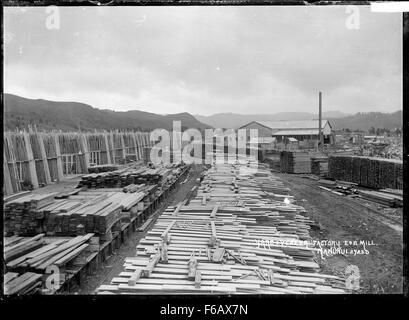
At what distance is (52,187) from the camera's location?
12367 millimetres

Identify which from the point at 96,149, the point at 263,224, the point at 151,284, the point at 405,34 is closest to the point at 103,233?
the point at 151,284

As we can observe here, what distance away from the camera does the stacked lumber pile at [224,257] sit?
435 cm

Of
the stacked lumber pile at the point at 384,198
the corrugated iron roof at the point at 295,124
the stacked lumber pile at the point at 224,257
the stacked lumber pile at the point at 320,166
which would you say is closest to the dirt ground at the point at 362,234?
the stacked lumber pile at the point at 384,198

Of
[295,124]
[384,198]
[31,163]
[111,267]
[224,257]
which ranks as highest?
[295,124]

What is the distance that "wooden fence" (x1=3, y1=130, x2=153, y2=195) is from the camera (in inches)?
422

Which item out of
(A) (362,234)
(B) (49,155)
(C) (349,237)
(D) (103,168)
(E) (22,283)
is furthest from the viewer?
(D) (103,168)

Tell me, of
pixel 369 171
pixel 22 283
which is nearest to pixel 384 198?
pixel 369 171

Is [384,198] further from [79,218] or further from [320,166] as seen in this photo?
[79,218]

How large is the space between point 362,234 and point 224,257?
18.3ft

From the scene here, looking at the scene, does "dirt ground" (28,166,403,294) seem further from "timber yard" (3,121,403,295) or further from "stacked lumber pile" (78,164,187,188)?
"stacked lumber pile" (78,164,187,188)

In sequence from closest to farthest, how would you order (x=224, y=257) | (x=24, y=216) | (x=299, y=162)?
(x=224, y=257)
(x=24, y=216)
(x=299, y=162)

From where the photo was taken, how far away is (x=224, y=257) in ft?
17.1

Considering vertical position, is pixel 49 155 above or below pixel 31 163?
above

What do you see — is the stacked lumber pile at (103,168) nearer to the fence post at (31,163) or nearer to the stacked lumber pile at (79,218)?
the fence post at (31,163)
